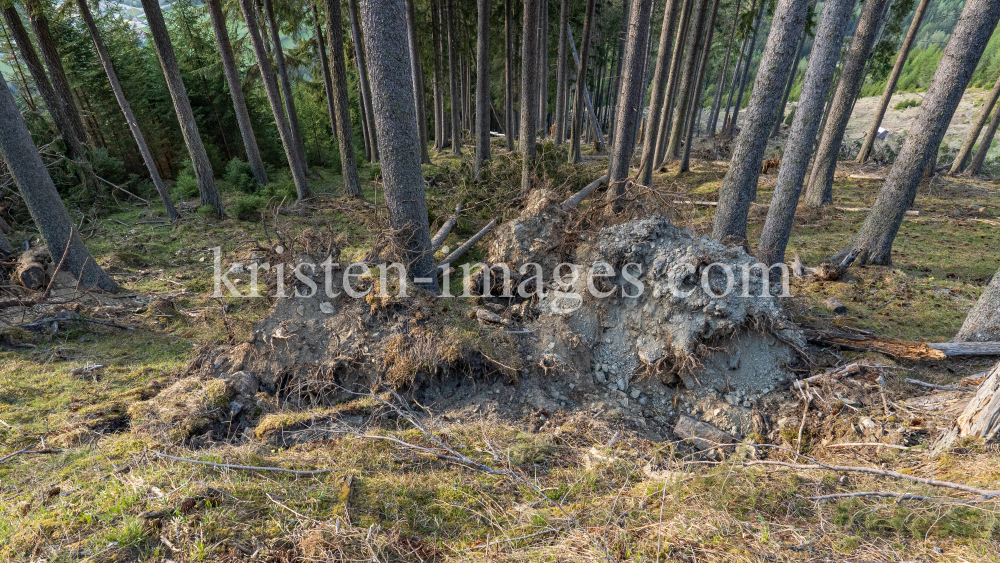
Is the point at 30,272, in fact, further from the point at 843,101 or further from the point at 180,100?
the point at 843,101

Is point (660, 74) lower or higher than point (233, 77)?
higher

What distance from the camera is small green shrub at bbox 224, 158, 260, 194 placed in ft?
42.0

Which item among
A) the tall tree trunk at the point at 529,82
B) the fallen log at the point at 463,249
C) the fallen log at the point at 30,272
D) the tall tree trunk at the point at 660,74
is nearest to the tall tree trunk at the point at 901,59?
the tall tree trunk at the point at 660,74

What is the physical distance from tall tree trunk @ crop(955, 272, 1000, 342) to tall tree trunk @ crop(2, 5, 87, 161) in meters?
18.3

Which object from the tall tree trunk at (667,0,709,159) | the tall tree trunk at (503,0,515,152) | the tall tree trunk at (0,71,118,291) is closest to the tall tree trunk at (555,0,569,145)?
the tall tree trunk at (503,0,515,152)

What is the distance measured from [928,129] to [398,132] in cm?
776

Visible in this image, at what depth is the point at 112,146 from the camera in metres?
13.2

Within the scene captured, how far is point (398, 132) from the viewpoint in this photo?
5.19 metres

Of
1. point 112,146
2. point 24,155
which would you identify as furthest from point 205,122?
point 24,155

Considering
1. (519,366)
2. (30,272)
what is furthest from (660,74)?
(30,272)

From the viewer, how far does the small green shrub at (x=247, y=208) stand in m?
10.7

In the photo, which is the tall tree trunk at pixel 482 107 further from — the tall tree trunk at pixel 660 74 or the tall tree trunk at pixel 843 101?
the tall tree trunk at pixel 843 101

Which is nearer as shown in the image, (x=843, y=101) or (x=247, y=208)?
(x=843, y=101)

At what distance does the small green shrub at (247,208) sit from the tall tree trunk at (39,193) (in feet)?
13.6
